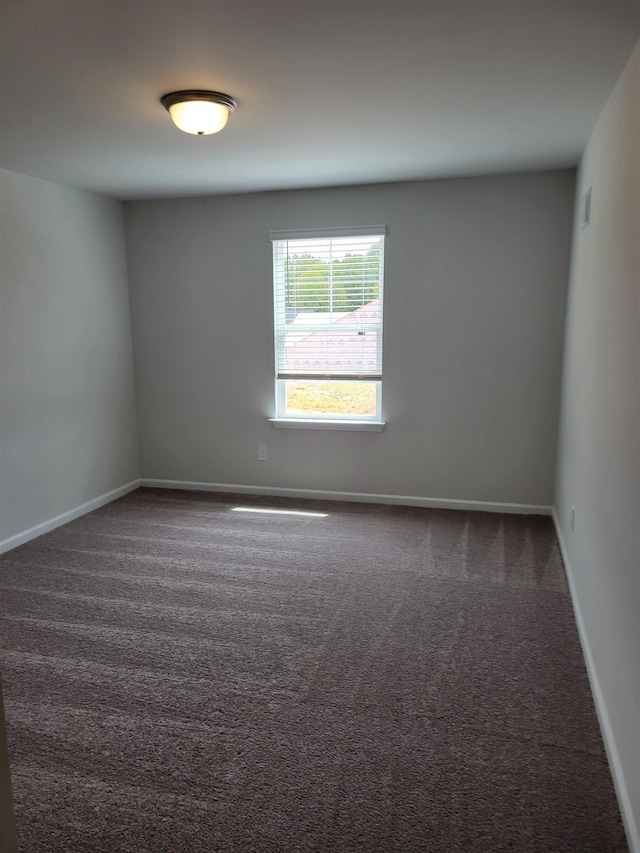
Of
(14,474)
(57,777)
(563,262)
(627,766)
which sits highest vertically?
(563,262)

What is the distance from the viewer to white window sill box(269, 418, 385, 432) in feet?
14.6

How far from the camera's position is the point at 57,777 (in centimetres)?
186

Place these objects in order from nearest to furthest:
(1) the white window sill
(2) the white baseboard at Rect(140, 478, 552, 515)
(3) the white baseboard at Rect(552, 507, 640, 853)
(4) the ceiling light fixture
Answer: (3) the white baseboard at Rect(552, 507, 640, 853), (4) the ceiling light fixture, (2) the white baseboard at Rect(140, 478, 552, 515), (1) the white window sill

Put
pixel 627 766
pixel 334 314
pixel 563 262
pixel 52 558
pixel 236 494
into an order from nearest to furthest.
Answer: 1. pixel 627 766
2. pixel 52 558
3. pixel 563 262
4. pixel 334 314
5. pixel 236 494

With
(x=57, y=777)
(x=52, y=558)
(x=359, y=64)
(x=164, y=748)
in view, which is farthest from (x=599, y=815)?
(x=52, y=558)

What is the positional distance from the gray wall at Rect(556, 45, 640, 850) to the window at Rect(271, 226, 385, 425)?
5.14 ft

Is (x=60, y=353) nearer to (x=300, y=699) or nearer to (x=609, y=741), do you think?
(x=300, y=699)

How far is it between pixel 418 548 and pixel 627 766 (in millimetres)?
2017

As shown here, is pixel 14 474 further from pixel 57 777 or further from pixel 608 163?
pixel 608 163

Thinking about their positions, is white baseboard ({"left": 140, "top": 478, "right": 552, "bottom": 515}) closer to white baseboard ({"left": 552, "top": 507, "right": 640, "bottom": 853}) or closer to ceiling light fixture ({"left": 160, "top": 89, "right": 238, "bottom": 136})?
white baseboard ({"left": 552, "top": 507, "right": 640, "bottom": 853})

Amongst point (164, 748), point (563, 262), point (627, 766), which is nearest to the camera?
point (627, 766)

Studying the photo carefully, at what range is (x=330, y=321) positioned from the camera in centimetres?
444

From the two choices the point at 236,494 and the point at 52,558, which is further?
the point at 236,494

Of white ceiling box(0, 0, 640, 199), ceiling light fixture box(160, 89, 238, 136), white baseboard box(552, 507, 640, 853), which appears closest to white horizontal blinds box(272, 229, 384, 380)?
white ceiling box(0, 0, 640, 199)
